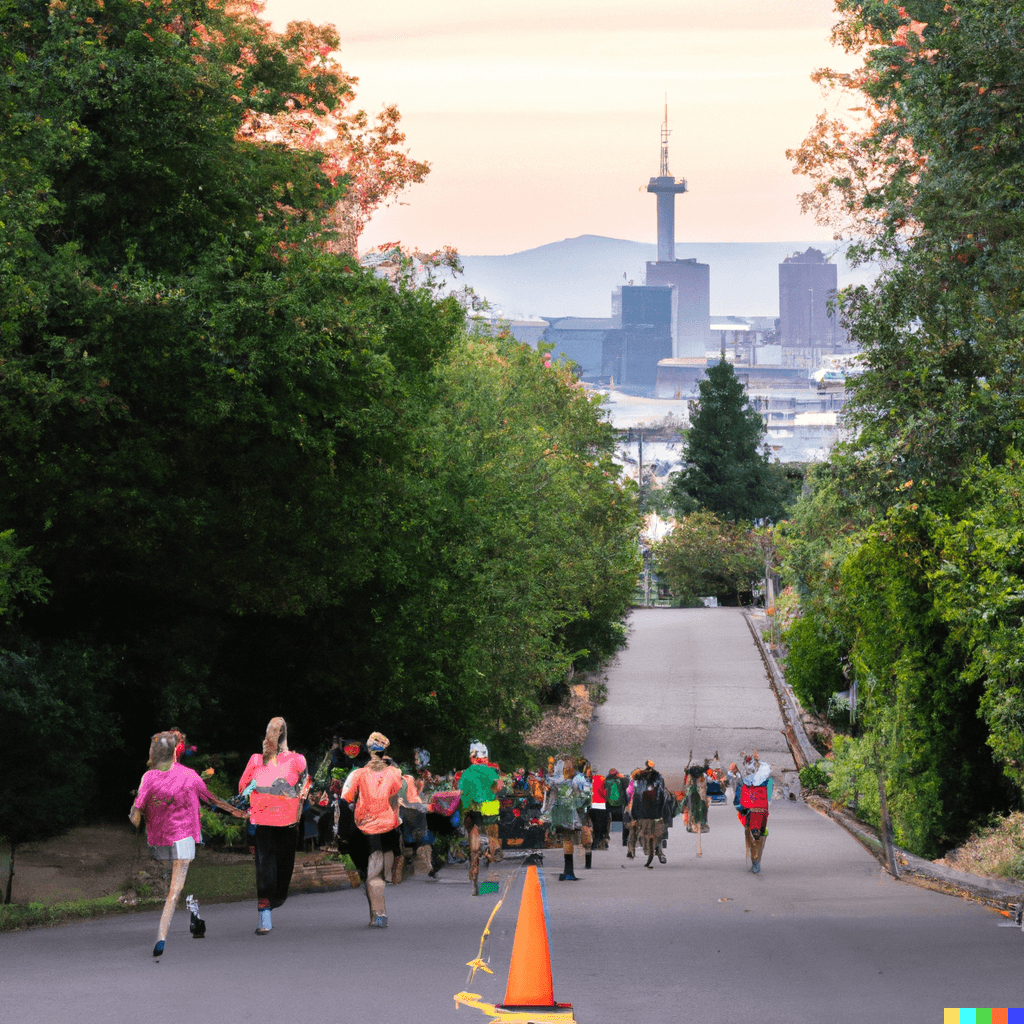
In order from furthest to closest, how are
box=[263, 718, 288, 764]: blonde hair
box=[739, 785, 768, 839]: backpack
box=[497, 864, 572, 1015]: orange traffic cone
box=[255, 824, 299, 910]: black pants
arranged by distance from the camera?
box=[739, 785, 768, 839]: backpack, box=[255, 824, 299, 910]: black pants, box=[263, 718, 288, 764]: blonde hair, box=[497, 864, 572, 1015]: orange traffic cone

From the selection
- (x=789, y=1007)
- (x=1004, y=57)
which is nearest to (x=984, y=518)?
(x=1004, y=57)

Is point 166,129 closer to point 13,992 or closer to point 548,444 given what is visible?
point 13,992

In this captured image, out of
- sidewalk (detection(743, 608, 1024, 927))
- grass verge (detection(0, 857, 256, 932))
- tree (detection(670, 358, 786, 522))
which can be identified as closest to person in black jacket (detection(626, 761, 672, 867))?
sidewalk (detection(743, 608, 1024, 927))

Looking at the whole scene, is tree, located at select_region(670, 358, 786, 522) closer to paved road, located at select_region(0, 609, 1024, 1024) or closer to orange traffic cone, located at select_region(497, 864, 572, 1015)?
paved road, located at select_region(0, 609, 1024, 1024)

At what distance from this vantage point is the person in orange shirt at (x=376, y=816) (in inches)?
468

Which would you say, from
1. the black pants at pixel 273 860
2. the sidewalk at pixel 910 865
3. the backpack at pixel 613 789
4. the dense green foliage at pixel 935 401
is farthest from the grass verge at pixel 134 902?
the dense green foliage at pixel 935 401

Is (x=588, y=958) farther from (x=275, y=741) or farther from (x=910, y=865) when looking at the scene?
(x=910, y=865)

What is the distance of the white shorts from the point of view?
1070cm

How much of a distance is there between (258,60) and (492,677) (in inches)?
580

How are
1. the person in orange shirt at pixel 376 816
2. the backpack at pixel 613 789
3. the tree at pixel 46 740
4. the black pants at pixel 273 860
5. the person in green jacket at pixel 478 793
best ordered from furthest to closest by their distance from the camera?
the backpack at pixel 613 789 < the tree at pixel 46 740 < the person in green jacket at pixel 478 793 < the person in orange shirt at pixel 376 816 < the black pants at pixel 273 860

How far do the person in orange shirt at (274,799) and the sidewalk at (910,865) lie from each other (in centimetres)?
665

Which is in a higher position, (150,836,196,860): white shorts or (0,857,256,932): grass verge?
(150,836,196,860): white shorts

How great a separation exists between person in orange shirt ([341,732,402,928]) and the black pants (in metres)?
0.66

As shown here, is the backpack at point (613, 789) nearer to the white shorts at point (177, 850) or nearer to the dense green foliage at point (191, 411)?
the dense green foliage at point (191, 411)
